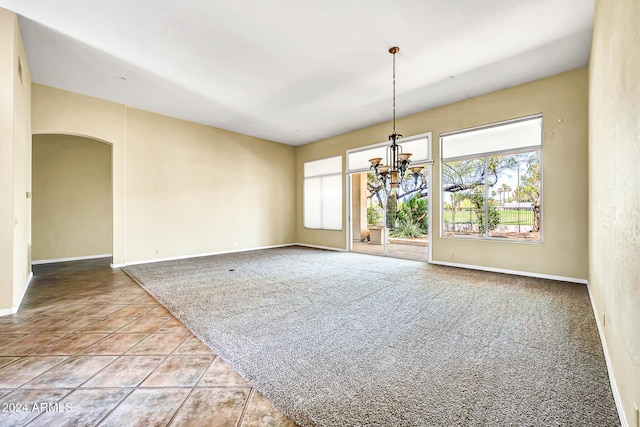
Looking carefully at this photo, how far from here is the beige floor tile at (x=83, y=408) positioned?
1658 mm

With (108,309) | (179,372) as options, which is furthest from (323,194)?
(179,372)

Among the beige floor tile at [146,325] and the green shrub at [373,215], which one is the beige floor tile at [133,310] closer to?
the beige floor tile at [146,325]

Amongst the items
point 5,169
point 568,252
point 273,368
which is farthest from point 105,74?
point 568,252

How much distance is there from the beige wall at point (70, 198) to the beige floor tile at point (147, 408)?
7235mm

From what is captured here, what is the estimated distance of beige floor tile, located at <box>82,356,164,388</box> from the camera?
2039 millimetres

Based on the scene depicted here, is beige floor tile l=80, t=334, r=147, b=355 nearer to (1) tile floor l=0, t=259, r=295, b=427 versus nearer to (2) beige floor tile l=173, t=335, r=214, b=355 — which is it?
(1) tile floor l=0, t=259, r=295, b=427

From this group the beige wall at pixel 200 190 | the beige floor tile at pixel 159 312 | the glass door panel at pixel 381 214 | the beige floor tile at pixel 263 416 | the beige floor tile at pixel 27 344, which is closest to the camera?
the beige floor tile at pixel 263 416

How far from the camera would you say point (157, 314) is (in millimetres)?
3416

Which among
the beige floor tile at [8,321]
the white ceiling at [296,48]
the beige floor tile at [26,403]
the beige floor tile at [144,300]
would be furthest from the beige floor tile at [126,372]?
the white ceiling at [296,48]

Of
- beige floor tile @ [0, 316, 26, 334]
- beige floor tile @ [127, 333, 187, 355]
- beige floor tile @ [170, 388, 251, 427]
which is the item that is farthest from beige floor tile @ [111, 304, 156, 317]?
beige floor tile @ [170, 388, 251, 427]

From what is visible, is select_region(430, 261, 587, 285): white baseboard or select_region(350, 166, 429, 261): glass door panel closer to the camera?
select_region(430, 261, 587, 285): white baseboard

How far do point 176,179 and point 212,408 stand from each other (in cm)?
644

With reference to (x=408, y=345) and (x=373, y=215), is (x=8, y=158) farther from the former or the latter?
(x=373, y=215)

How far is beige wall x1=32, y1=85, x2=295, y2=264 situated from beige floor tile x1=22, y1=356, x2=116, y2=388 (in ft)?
14.9
